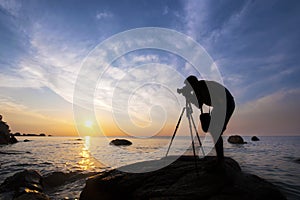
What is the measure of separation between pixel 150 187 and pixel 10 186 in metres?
7.28

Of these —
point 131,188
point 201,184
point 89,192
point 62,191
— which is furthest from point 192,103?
point 62,191

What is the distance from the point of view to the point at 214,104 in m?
4.82

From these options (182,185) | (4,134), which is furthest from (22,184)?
(4,134)

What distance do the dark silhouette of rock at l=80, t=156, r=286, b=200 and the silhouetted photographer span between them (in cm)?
63

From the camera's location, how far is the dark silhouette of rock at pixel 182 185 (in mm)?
4023

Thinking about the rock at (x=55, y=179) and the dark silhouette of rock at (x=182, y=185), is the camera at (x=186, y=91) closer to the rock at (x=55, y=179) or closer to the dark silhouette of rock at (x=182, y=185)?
the dark silhouette of rock at (x=182, y=185)

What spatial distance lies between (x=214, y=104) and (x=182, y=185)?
8.01 ft

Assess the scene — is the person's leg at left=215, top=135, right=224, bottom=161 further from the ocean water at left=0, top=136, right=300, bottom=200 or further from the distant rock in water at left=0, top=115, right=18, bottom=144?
the distant rock in water at left=0, top=115, right=18, bottom=144

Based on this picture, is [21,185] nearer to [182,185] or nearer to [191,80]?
[182,185]

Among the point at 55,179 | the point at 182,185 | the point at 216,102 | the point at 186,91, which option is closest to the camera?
the point at 182,185

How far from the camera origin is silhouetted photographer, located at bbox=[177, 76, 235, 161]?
470 centimetres

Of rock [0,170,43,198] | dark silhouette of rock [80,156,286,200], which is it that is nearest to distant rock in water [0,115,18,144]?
rock [0,170,43,198]

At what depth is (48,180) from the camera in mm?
10344

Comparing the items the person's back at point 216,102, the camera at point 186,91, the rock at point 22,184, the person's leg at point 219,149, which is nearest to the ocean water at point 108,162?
the rock at point 22,184
